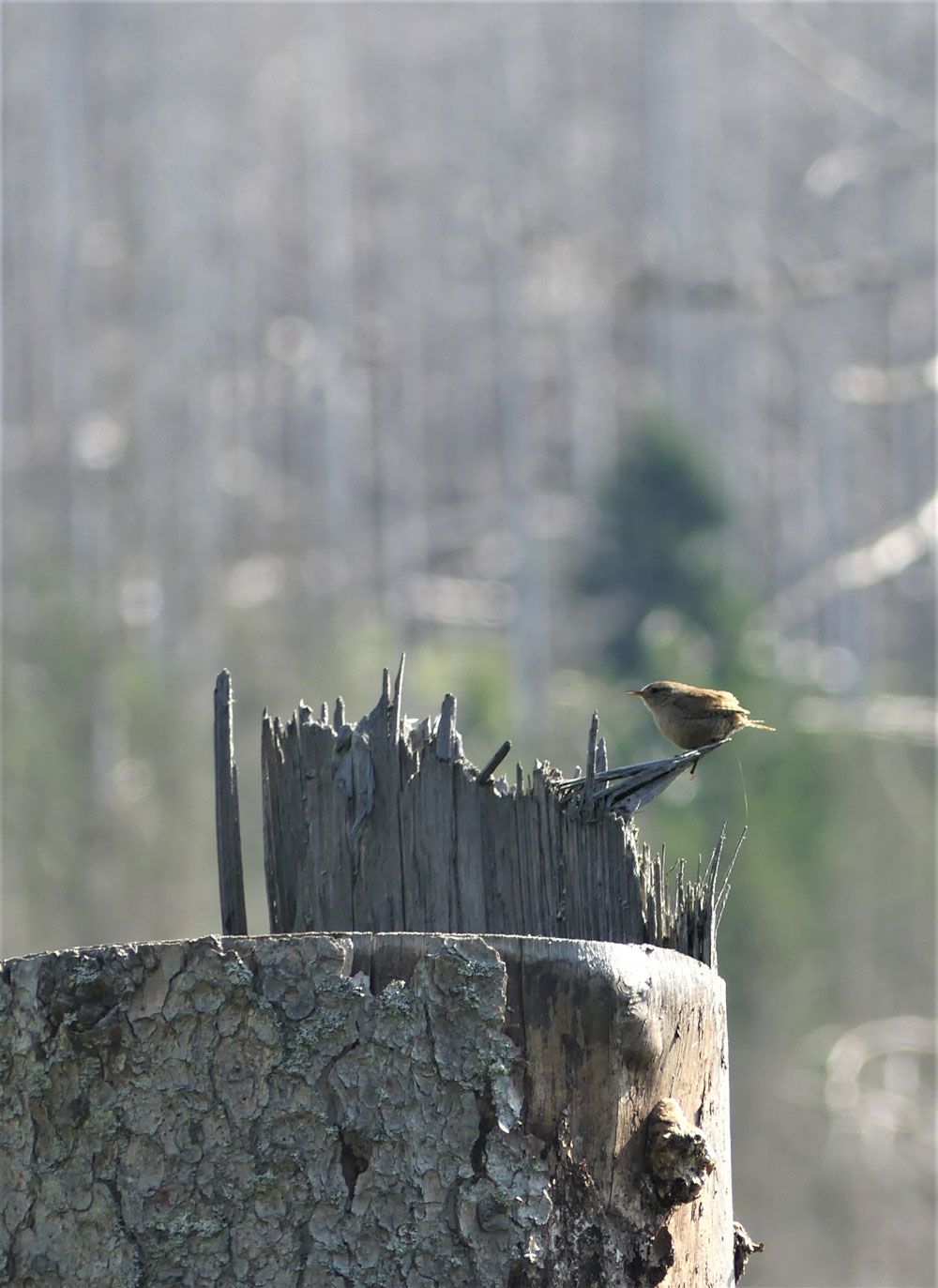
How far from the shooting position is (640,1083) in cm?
189

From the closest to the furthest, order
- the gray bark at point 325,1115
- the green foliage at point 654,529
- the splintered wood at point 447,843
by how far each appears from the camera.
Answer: the gray bark at point 325,1115 → the splintered wood at point 447,843 → the green foliage at point 654,529

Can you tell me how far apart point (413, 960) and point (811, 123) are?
3160 cm

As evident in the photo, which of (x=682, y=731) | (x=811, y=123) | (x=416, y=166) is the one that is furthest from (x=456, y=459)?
(x=682, y=731)

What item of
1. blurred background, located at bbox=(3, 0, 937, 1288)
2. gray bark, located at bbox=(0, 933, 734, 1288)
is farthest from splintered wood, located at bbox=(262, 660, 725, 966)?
blurred background, located at bbox=(3, 0, 937, 1288)

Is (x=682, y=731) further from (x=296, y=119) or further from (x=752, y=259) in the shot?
(x=296, y=119)

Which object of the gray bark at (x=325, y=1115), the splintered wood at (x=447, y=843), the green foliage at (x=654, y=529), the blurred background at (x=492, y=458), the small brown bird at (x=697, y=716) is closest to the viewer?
the gray bark at (x=325, y=1115)

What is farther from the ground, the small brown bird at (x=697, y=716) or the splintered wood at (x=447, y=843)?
the small brown bird at (x=697, y=716)

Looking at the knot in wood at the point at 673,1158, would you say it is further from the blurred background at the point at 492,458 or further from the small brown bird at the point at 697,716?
the blurred background at the point at 492,458

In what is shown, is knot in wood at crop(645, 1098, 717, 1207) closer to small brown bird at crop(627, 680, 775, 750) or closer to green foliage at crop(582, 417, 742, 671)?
small brown bird at crop(627, 680, 775, 750)

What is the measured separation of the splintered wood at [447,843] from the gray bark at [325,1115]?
328mm

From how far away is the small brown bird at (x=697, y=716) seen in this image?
2492mm

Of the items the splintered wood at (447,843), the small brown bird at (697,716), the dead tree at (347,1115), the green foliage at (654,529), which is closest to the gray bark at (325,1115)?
the dead tree at (347,1115)

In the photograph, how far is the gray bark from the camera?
1.79 metres

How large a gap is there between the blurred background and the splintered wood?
15.0m
